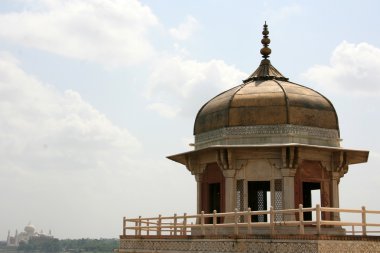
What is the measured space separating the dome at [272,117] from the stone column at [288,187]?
107 cm

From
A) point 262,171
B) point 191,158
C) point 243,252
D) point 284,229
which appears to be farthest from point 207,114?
point 243,252

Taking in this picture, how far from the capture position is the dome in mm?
21031

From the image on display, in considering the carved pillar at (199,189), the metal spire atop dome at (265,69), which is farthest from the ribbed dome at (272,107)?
the carved pillar at (199,189)

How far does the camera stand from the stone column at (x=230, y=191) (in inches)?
832

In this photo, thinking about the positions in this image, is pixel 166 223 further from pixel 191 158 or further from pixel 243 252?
pixel 243 252

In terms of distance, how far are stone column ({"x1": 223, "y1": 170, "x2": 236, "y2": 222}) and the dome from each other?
1133 millimetres

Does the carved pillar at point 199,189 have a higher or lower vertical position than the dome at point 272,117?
lower

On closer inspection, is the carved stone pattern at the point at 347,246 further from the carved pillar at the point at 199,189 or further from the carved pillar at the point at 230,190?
the carved pillar at the point at 199,189

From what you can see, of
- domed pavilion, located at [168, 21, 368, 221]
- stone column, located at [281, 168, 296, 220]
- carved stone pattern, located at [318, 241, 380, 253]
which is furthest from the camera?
domed pavilion, located at [168, 21, 368, 221]

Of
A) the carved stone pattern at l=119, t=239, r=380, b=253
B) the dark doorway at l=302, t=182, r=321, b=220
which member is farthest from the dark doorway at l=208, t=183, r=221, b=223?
the dark doorway at l=302, t=182, r=321, b=220

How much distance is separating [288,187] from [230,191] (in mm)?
2079

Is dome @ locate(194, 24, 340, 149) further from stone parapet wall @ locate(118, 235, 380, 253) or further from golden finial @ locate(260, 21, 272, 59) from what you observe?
stone parapet wall @ locate(118, 235, 380, 253)

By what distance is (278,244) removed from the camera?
53.3 ft

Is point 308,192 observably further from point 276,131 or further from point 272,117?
point 272,117
